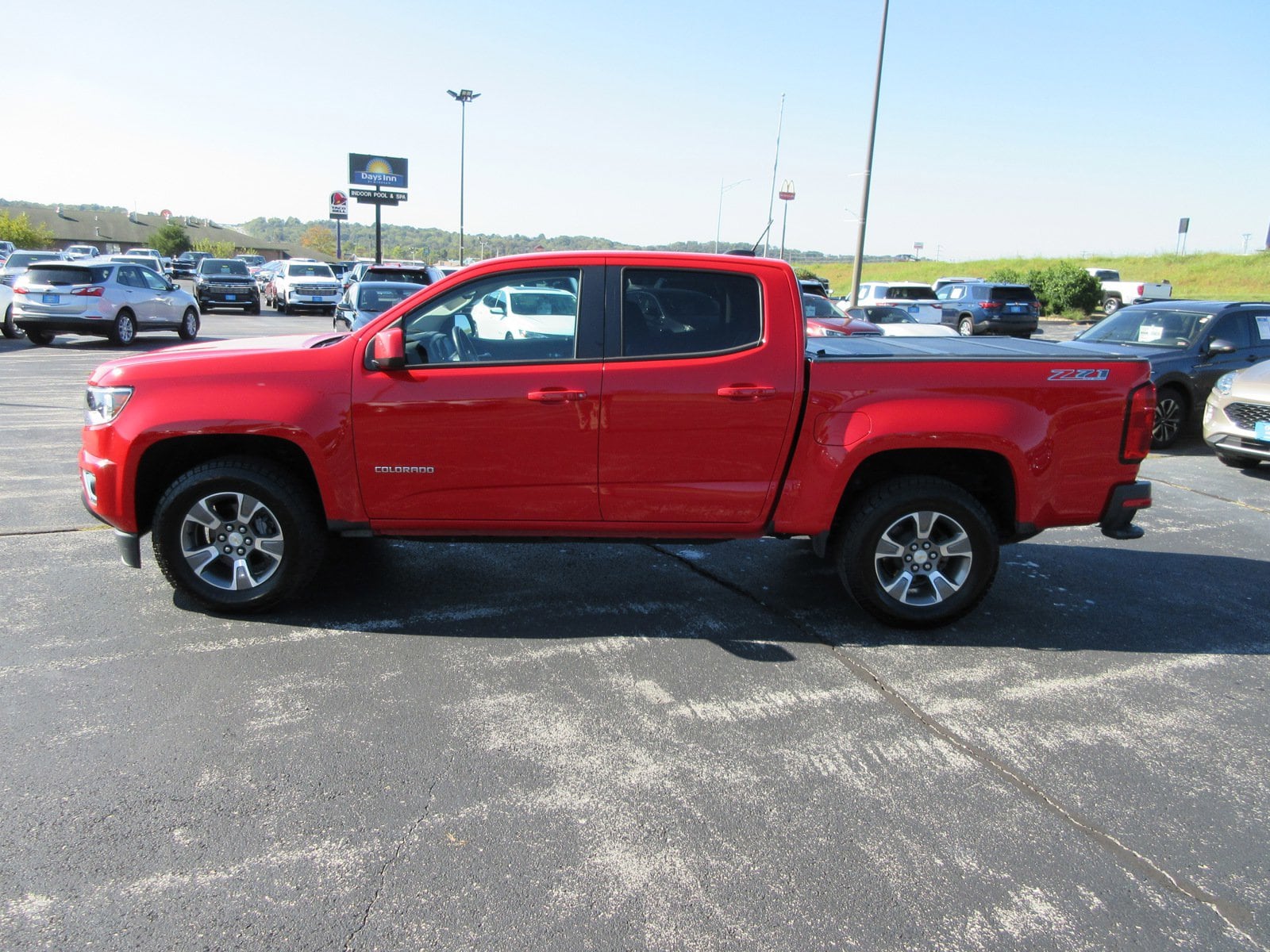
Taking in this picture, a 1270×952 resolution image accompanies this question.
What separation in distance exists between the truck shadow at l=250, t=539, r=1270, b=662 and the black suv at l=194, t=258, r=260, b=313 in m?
25.5

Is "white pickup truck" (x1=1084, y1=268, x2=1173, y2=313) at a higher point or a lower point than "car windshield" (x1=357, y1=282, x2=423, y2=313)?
higher

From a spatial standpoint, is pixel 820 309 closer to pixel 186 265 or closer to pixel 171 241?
pixel 186 265

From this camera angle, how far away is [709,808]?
10.6 feet

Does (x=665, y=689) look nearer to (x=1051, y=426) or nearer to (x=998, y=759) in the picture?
(x=998, y=759)

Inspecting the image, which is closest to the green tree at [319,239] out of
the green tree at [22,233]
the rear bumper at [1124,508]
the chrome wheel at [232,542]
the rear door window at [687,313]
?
the green tree at [22,233]

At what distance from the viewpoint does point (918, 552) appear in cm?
489

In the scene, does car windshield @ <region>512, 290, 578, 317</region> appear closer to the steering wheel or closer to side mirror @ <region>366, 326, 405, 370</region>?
the steering wheel

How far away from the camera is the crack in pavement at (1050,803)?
2790 millimetres

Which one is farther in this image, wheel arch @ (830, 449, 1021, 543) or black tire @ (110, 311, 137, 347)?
black tire @ (110, 311, 137, 347)

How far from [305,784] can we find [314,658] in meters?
1.15

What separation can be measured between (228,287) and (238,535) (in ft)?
87.6

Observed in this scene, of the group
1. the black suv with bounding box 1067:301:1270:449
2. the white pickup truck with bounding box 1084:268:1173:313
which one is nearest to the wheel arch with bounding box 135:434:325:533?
the black suv with bounding box 1067:301:1270:449

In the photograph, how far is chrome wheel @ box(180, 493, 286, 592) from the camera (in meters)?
4.74

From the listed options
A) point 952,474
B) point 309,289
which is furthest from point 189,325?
point 952,474
